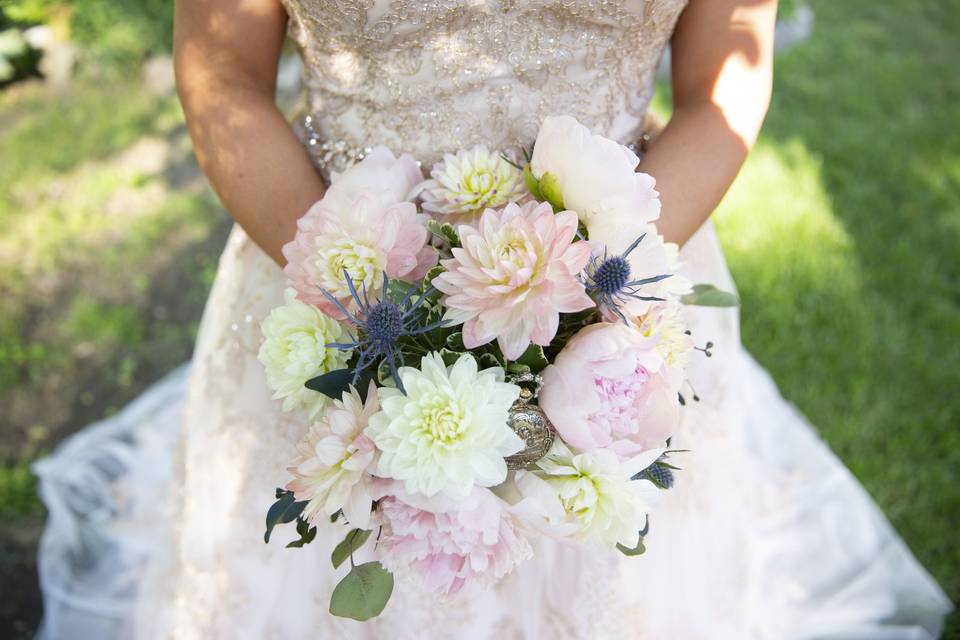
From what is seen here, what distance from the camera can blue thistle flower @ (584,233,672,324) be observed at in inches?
36.5

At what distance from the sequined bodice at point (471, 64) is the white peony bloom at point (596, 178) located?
1.30ft

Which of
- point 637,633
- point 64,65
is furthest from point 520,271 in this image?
point 64,65

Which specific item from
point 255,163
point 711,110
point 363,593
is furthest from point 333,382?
point 711,110

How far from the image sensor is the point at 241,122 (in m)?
1.38

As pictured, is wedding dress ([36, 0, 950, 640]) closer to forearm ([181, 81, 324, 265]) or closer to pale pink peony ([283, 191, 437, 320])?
forearm ([181, 81, 324, 265])

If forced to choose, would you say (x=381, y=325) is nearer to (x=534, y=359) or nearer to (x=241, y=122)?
(x=534, y=359)

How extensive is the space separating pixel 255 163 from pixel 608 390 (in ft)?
2.68

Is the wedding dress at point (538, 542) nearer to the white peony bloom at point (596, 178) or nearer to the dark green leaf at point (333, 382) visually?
the white peony bloom at point (596, 178)

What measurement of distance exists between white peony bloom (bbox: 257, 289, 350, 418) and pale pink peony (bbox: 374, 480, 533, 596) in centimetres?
17

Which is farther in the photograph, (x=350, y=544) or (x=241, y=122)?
(x=241, y=122)

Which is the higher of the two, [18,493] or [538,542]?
[538,542]

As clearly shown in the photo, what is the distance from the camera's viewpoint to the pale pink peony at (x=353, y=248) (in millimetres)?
971

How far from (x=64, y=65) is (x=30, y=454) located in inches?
123

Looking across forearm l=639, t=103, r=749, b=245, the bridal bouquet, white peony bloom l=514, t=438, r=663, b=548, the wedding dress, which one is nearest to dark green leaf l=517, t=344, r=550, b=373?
the bridal bouquet
